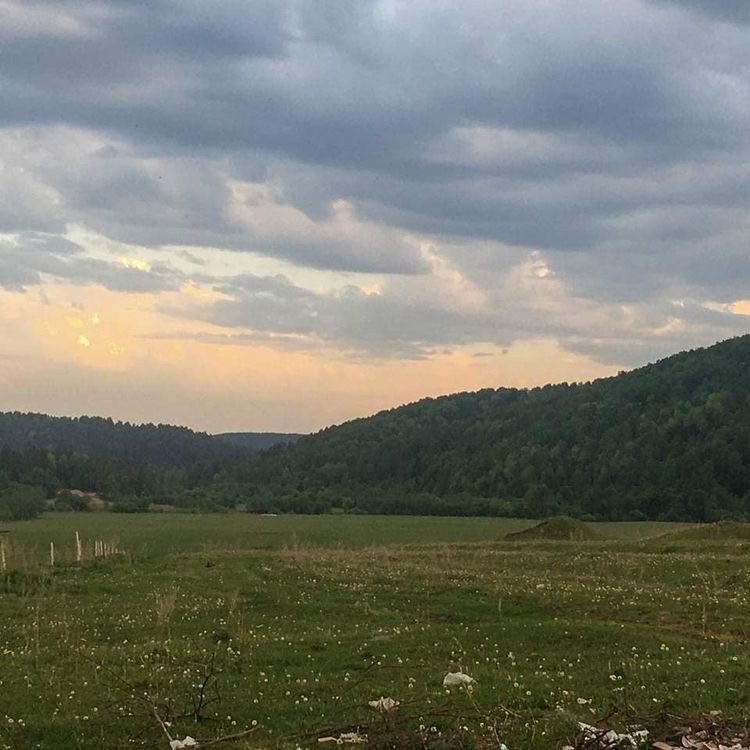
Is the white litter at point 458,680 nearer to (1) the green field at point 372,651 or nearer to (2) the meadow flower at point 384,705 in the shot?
(1) the green field at point 372,651

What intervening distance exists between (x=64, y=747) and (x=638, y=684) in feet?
29.0

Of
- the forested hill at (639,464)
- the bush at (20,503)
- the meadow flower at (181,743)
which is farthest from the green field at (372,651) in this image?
the bush at (20,503)

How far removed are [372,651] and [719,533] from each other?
132 ft

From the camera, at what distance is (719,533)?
54.2 meters

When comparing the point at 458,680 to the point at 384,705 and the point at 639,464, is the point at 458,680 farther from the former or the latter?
the point at 639,464

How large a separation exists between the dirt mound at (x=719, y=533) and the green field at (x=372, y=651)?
14983 mm

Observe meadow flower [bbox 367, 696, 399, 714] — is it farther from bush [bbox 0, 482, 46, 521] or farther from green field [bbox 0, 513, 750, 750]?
bush [bbox 0, 482, 46, 521]

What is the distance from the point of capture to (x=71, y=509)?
17562 centimetres

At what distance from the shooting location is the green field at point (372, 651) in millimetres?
13180

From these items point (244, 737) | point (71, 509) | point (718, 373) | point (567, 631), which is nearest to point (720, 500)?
point (718, 373)

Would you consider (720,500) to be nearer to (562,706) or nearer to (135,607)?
(135,607)

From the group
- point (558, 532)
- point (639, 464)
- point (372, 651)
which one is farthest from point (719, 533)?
point (639, 464)

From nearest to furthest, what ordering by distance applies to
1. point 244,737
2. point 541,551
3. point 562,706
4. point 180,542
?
point 244,737 → point 562,706 → point 541,551 → point 180,542

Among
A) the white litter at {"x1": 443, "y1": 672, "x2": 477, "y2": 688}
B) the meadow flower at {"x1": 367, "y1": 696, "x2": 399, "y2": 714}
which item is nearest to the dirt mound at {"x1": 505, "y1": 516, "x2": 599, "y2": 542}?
the white litter at {"x1": 443, "y1": 672, "x2": 477, "y2": 688}
